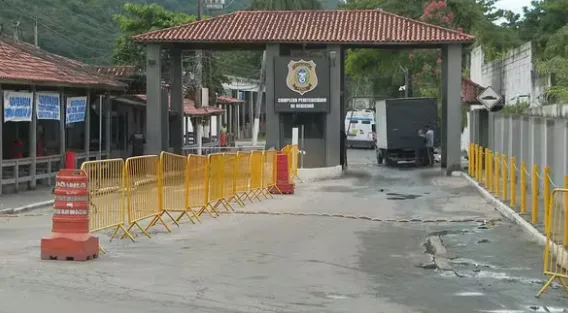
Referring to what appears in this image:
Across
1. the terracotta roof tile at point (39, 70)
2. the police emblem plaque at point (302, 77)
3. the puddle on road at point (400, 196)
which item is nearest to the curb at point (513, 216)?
the puddle on road at point (400, 196)

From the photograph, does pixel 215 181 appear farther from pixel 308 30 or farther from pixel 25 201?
pixel 308 30

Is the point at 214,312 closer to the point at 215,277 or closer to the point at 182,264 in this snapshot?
the point at 215,277

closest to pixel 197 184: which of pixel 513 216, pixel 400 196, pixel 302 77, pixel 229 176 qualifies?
pixel 229 176

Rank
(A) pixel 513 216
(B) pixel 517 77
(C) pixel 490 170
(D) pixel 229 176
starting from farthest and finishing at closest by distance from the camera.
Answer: (B) pixel 517 77 → (C) pixel 490 170 → (D) pixel 229 176 → (A) pixel 513 216

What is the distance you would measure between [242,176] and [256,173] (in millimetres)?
1579

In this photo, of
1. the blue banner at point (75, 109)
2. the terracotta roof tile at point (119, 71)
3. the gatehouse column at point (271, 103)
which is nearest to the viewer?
the blue banner at point (75, 109)

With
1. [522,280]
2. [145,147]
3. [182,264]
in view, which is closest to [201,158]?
[182,264]

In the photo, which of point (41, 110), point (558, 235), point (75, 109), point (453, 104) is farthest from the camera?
point (453, 104)

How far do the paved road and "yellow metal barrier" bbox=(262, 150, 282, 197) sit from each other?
5625mm

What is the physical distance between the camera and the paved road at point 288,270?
9.03 m

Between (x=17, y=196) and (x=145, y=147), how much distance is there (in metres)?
13.8

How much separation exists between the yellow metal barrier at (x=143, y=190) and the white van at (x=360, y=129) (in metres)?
45.6

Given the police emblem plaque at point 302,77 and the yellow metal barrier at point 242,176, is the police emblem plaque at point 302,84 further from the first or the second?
the yellow metal barrier at point 242,176

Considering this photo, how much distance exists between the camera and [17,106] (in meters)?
23.8
